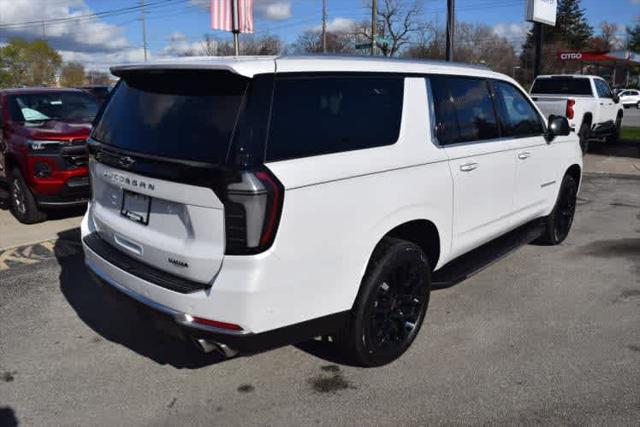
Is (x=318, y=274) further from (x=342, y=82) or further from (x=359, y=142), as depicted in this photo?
(x=342, y=82)

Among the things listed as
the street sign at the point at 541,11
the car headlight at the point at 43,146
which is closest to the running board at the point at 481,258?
the car headlight at the point at 43,146

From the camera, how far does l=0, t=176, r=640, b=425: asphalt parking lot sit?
3.13 m

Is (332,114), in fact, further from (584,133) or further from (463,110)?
(584,133)

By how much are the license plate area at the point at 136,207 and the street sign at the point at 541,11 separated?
17791 millimetres

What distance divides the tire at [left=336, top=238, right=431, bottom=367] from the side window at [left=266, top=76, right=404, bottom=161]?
2.27ft

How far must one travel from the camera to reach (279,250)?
271 centimetres

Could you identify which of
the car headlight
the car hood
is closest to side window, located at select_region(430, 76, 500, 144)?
the car hood

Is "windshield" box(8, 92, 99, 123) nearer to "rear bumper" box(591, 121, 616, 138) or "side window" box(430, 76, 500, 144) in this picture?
"side window" box(430, 76, 500, 144)

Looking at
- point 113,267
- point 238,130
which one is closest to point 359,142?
point 238,130

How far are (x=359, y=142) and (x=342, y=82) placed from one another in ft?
1.18

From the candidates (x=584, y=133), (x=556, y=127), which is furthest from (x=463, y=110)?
(x=584, y=133)

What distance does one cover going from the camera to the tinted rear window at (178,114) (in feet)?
9.12

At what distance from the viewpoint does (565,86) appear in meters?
14.6

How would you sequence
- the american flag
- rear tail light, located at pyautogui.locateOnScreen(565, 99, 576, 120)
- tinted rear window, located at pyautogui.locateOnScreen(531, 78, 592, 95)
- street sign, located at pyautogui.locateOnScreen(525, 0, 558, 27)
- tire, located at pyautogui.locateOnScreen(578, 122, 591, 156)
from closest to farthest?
1. rear tail light, located at pyautogui.locateOnScreen(565, 99, 576, 120)
2. the american flag
3. tire, located at pyautogui.locateOnScreen(578, 122, 591, 156)
4. tinted rear window, located at pyautogui.locateOnScreen(531, 78, 592, 95)
5. street sign, located at pyautogui.locateOnScreen(525, 0, 558, 27)
